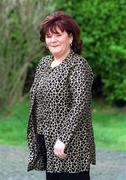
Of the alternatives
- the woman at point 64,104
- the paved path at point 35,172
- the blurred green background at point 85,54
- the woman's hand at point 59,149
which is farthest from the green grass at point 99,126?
the woman's hand at point 59,149

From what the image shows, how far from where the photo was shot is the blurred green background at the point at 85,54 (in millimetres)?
10758

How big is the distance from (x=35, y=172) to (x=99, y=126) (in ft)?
12.2

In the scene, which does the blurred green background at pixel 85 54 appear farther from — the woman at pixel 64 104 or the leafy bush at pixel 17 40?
the woman at pixel 64 104

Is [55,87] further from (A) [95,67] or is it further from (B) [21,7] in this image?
(A) [95,67]

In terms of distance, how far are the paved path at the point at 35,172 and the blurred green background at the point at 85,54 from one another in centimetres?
63

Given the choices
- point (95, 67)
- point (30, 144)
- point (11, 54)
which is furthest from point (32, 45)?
point (30, 144)

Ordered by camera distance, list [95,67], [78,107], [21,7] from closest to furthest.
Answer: [78,107]
[21,7]
[95,67]

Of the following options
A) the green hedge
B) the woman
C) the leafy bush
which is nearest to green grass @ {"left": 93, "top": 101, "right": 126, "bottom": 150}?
the green hedge

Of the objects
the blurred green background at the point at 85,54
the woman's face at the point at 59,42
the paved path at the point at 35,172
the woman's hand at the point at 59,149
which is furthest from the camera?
the blurred green background at the point at 85,54

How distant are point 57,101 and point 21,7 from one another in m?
6.94

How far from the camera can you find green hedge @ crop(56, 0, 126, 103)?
1221cm

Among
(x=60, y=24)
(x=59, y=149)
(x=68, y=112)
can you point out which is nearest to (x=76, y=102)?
(x=68, y=112)

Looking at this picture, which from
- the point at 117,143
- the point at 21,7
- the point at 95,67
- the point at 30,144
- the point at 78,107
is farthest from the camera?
the point at 95,67

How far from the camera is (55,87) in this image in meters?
4.32
